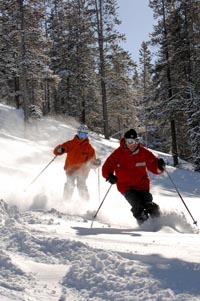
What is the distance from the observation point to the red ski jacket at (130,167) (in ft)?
24.2

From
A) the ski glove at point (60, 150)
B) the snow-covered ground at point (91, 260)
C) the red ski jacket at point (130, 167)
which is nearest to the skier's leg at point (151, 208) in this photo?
the snow-covered ground at point (91, 260)

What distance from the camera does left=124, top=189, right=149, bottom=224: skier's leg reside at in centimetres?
696

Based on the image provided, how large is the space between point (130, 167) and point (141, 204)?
2.40 ft

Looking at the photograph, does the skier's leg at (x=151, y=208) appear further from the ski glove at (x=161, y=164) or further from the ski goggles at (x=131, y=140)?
the ski goggles at (x=131, y=140)

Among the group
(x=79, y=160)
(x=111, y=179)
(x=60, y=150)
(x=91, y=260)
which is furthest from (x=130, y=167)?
(x=91, y=260)

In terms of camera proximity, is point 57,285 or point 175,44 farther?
point 175,44

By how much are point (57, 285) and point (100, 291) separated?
0.42 meters

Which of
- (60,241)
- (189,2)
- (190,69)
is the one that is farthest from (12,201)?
(189,2)

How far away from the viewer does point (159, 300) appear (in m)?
3.05

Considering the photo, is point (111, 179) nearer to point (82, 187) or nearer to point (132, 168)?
point (132, 168)

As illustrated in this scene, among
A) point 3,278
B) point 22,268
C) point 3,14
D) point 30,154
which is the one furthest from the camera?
point 3,14

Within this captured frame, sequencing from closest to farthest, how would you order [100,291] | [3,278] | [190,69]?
[100,291] < [3,278] < [190,69]

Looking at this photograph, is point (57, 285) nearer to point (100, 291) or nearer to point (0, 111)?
point (100, 291)

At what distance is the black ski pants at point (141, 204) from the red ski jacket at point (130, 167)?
0.42 ft
